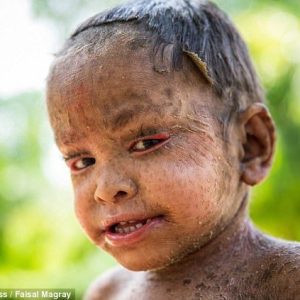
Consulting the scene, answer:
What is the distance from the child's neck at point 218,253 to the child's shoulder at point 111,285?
0.22 metres

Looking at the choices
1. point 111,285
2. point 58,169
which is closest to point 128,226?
point 111,285

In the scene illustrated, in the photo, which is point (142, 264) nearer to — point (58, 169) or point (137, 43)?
point (137, 43)

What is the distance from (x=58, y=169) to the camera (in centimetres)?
236

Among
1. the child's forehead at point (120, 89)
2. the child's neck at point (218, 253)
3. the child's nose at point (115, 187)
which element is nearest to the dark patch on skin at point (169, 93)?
the child's forehead at point (120, 89)

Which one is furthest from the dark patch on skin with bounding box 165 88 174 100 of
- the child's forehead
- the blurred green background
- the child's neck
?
the blurred green background

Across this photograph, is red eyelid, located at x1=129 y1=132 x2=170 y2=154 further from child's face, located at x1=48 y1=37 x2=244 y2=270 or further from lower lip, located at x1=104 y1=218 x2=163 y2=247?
lower lip, located at x1=104 y1=218 x2=163 y2=247

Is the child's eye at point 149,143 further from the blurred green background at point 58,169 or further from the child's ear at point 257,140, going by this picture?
the blurred green background at point 58,169

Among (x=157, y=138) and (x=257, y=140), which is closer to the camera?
(x=157, y=138)

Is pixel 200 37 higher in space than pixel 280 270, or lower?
higher

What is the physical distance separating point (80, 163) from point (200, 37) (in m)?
0.29

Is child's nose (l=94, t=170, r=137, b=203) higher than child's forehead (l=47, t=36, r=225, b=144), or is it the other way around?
child's forehead (l=47, t=36, r=225, b=144)

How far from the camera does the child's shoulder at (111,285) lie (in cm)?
119

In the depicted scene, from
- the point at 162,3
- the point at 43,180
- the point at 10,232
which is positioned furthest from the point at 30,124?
the point at 162,3

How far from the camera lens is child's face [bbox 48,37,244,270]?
0.87 meters
